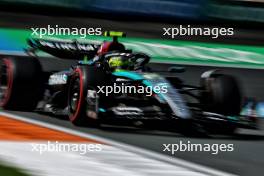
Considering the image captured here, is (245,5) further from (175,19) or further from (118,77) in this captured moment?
(118,77)

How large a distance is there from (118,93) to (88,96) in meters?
0.43

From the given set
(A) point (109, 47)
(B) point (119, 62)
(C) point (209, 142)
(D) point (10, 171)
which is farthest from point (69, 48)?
(D) point (10, 171)

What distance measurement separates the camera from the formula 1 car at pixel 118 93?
27.2 feet

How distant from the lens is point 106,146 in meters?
7.10

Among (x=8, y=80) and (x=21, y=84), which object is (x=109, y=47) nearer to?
(x=21, y=84)

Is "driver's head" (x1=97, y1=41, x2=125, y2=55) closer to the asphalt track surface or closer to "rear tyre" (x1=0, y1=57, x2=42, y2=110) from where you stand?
"rear tyre" (x1=0, y1=57, x2=42, y2=110)

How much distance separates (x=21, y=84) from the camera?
9.37 metres

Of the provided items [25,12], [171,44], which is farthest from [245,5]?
[25,12]

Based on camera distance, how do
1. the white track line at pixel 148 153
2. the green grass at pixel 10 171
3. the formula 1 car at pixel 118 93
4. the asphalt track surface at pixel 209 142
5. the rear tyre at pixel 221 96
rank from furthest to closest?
the rear tyre at pixel 221 96 → the formula 1 car at pixel 118 93 → the asphalt track surface at pixel 209 142 → the white track line at pixel 148 153 → the green grass at pixel 10 171

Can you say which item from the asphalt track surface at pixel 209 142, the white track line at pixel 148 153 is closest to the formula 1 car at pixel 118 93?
the asphalt track surface at pixel 209 142

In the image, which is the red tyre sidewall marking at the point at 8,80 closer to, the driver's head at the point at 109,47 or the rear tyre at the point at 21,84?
the rear tyre at the point at 21,84

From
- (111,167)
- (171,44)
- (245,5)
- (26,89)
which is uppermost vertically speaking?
(245,5)

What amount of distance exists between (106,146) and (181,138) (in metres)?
1.29

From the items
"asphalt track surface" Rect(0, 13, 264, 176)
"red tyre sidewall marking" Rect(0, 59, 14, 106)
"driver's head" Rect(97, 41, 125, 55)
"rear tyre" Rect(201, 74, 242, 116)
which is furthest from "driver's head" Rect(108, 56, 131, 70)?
"red tyre sidewall marking" Rect(0, 59, 14, 106)
